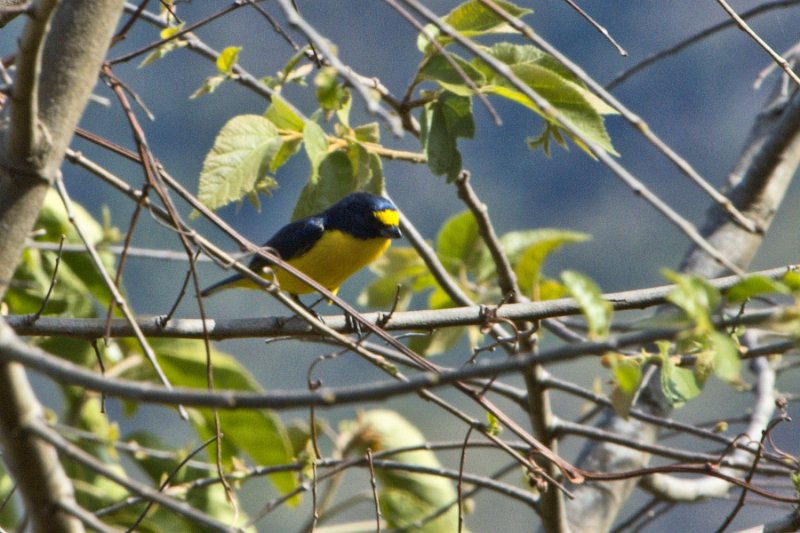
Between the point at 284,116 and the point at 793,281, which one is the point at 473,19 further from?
the point at 793,281

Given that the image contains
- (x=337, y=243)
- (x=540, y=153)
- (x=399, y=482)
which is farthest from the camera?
(x=540, y=153)

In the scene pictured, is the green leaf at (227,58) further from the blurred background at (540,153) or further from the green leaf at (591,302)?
the blurred background at (540,153)

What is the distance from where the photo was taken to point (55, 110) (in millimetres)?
1532

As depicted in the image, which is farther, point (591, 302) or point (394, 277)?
point (394, 277)

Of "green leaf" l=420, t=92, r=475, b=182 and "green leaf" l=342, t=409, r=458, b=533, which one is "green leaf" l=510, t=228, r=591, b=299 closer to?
"green leaf" l=342, t=409, r=458, b=533

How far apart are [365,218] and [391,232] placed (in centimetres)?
15

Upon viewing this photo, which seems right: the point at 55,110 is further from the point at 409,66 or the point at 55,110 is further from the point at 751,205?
the point at 409,66

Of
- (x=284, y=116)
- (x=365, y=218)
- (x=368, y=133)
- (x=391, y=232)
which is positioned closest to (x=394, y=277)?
(x=391, y=232)

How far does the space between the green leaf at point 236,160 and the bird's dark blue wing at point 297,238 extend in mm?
1701

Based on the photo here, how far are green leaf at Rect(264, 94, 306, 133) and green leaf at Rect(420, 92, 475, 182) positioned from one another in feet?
1.36

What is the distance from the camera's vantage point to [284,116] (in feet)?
8.41

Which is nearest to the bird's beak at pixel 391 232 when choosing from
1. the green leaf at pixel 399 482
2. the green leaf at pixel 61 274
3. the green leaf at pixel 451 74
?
the green leaf at pixel 399 482

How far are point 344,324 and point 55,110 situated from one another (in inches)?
43.6

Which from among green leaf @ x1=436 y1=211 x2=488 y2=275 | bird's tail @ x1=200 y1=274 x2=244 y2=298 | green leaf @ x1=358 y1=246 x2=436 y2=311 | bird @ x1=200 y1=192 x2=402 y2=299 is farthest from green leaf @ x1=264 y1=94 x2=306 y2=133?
bird's tail @ x1=200 y1=274 x2=244 y2=298
